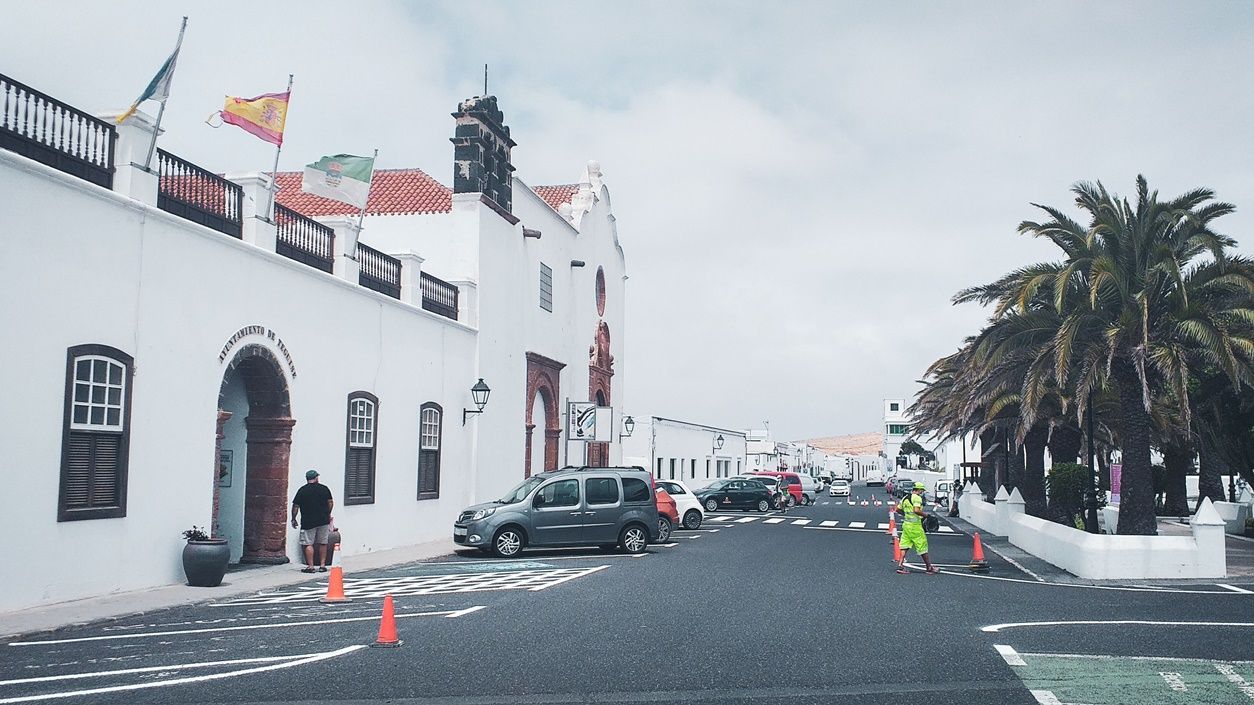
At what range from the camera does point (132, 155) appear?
15.1m

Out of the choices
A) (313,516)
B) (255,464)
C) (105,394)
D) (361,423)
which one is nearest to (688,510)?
(361,423)

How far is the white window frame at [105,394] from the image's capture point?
14.0m

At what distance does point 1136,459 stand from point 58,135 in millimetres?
18789

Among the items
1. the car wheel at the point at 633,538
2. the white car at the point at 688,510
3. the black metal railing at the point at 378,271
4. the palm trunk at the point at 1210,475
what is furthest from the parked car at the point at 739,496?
the black metal railing at the point at 378,271

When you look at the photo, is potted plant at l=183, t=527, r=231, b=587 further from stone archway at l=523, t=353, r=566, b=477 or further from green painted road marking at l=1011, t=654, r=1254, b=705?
stone archway at l=523, t=353, r=566, b=477

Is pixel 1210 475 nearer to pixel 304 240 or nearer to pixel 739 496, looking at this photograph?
pixel 739 496

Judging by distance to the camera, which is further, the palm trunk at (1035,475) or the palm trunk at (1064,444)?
the palm trunk at (1035,475)

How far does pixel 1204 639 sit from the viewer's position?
37.7 ft

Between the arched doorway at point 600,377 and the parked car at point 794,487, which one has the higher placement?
the arched doorway at point 600,377

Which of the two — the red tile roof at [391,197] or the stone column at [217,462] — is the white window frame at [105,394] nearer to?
the stone column at [217,462]

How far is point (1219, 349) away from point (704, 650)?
1268cm

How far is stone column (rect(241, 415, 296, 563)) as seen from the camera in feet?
63.5

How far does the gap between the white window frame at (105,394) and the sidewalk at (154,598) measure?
6.53ft

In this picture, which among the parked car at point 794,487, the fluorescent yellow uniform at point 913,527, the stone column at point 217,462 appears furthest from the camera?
the parked car at point 794,487
